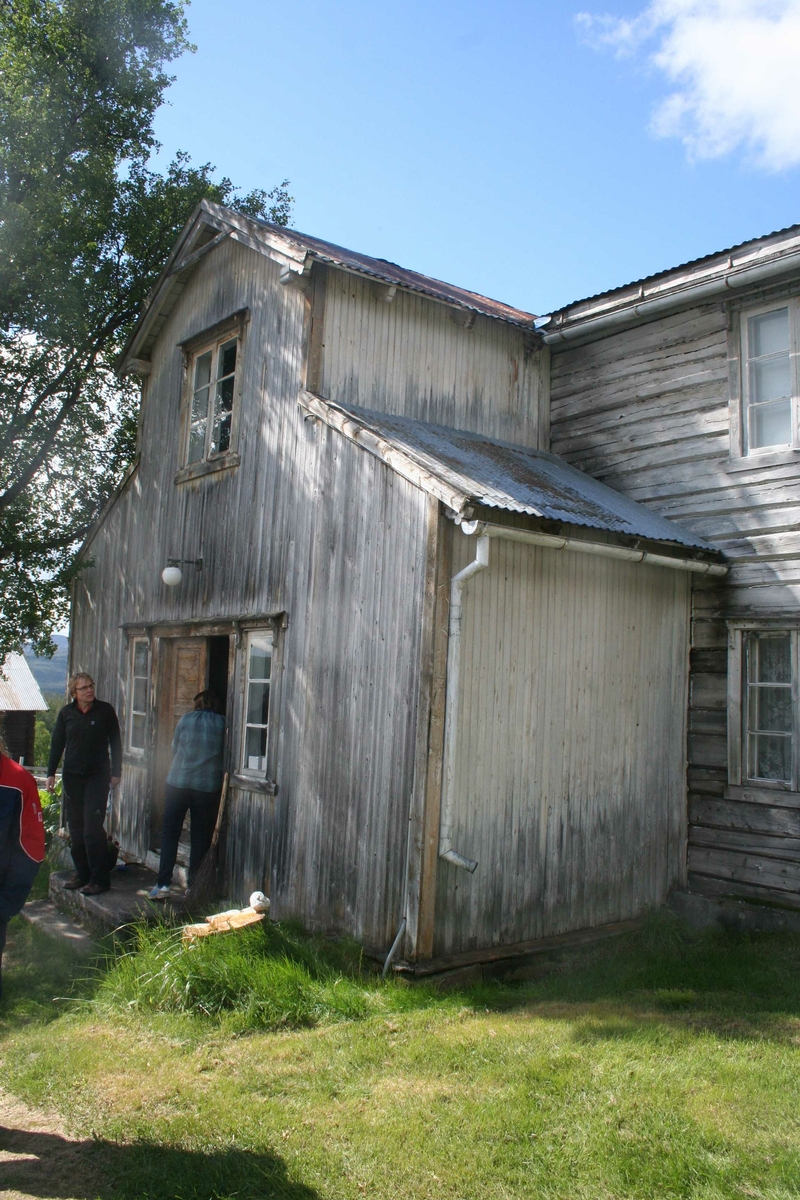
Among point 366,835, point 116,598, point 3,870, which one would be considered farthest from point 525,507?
point 116,598

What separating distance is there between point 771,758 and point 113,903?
18.9 feet

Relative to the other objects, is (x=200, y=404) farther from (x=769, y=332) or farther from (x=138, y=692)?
(x=769, y=332)

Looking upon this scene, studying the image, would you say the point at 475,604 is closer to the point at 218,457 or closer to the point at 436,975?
the point at 436,975

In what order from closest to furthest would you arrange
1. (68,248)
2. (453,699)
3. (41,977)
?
1. (453,699)
2. (41,977)
3. (68,248)

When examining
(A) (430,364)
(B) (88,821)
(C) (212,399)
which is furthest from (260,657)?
(A) (430,364)

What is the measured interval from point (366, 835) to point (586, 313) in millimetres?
5838

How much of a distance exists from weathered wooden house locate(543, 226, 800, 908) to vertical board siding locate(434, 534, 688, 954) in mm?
295

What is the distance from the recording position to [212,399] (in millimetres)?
9695

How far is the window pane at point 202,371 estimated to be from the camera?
33.1ft

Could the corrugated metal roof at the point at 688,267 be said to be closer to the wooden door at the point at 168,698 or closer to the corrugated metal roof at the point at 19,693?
the wooden door at the point at 168,698

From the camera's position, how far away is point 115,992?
5930mm

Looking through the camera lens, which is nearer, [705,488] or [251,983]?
[251,983]

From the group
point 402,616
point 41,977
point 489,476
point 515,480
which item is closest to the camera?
point 402,616

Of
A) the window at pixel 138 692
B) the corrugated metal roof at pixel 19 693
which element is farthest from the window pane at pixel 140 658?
the corrugated metal roof at pixel 19 693
